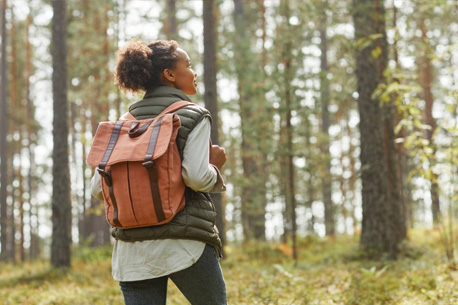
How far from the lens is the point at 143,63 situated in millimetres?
2715

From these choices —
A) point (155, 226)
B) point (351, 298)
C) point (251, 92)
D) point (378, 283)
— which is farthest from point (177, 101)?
point (251, 92)

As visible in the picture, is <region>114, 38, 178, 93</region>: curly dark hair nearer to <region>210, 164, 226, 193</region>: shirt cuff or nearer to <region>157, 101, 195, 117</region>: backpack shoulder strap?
<region>157, 101, 195, 117</region>: backpack shoulder strap

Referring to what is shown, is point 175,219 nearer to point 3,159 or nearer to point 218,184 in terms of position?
point 218,184

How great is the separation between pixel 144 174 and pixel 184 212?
11.2 inches

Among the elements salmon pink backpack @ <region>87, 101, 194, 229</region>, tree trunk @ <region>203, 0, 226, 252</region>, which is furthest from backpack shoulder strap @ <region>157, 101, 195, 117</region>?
tree trunk @ <region>203, 0, 226, 252</region>

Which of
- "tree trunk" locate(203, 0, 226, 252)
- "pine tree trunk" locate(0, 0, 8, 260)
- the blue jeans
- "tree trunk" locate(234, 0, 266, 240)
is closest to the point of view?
the blue jeans

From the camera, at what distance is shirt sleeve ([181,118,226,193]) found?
246 centimetres

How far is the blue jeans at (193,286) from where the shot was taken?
99.8 inches

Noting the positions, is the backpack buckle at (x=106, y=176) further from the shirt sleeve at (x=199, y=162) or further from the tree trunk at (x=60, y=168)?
the tree trunk at (x=60, y=168)

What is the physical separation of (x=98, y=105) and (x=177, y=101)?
2034 centimetres

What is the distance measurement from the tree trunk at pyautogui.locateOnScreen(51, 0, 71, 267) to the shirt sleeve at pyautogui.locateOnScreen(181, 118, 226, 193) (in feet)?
33.9

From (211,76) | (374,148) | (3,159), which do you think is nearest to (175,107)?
(374,148)

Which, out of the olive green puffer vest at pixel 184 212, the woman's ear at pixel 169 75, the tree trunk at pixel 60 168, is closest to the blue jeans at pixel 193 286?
the olive green puffer vest at pixel 184 212

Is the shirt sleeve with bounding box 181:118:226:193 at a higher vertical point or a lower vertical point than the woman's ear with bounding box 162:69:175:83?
lower
